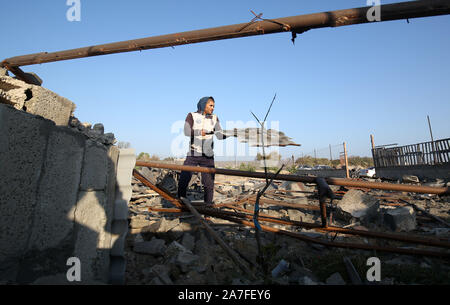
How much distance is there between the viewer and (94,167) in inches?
64.2

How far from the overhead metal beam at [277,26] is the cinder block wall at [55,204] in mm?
1925

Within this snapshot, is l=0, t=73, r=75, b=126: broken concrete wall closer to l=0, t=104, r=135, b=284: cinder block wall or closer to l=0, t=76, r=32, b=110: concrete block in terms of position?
l=0, t=76, r=32, b=110: concrete block

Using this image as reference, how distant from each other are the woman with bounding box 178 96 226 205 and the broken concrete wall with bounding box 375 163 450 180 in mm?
10612

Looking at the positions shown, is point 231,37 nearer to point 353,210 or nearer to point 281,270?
point 281,270

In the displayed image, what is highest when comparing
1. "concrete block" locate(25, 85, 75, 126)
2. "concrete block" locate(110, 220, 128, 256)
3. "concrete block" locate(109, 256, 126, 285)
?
"concrete block" locate(25, 85, 75, 126)

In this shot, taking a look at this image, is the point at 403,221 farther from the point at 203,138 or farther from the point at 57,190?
the point at 57,190

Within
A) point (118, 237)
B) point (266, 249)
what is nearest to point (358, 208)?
point (266, 249)

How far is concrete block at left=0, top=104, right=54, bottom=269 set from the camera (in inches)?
46.3

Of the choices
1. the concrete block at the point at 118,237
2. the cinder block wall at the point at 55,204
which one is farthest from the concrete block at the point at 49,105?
the concrete block at the point at 118,237

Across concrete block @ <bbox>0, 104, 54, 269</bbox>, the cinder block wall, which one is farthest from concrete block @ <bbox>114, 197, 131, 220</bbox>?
concrete block @ <bbox>0, 104, 54, 269</bbox>

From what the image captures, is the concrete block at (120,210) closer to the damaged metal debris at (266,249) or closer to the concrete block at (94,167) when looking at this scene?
the concrete block at (94,167)

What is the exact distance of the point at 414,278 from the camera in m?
1.65

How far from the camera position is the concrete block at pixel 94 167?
62.2 inches
